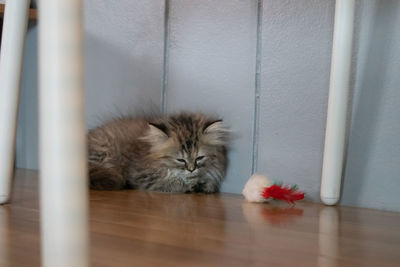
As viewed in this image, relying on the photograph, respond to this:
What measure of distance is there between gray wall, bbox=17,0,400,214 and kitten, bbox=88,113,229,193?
75 millimetres

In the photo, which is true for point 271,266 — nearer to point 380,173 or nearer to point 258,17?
point 380,173

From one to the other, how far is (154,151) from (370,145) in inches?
37.1

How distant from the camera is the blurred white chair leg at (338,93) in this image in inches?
48.2

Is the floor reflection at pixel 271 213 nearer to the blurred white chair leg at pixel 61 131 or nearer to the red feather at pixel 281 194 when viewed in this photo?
the red feather at pixel 281 194

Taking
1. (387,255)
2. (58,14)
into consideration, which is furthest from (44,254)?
(387,255)

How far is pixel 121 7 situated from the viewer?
2199 millimetres

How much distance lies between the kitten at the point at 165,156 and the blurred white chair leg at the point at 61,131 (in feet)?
4.29

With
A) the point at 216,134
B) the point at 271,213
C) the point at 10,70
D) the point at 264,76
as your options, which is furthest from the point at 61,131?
the point at 216,134

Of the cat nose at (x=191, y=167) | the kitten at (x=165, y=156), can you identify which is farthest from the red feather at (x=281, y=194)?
the cat nose at (x=191, y=167)

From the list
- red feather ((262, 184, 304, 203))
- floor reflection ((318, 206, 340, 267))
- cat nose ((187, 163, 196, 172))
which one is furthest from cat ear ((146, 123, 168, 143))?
floor reflection ((318, 206, 340, 267))

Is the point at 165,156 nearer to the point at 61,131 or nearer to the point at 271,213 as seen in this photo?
the point at 271,213

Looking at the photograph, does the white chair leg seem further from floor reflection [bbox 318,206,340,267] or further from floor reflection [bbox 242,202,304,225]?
floor reflection [bbox 318,206,340,267]

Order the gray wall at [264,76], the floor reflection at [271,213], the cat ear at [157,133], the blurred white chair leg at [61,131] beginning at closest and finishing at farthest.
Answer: the blurred white chair leg at [61,131] < the floor reflection at [271,213] < the gray wall at [264,76] < the cat ear at [157,133]

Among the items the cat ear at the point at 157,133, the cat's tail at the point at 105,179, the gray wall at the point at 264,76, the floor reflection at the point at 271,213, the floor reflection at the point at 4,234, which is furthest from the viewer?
the cat ear at the point at 157,133
